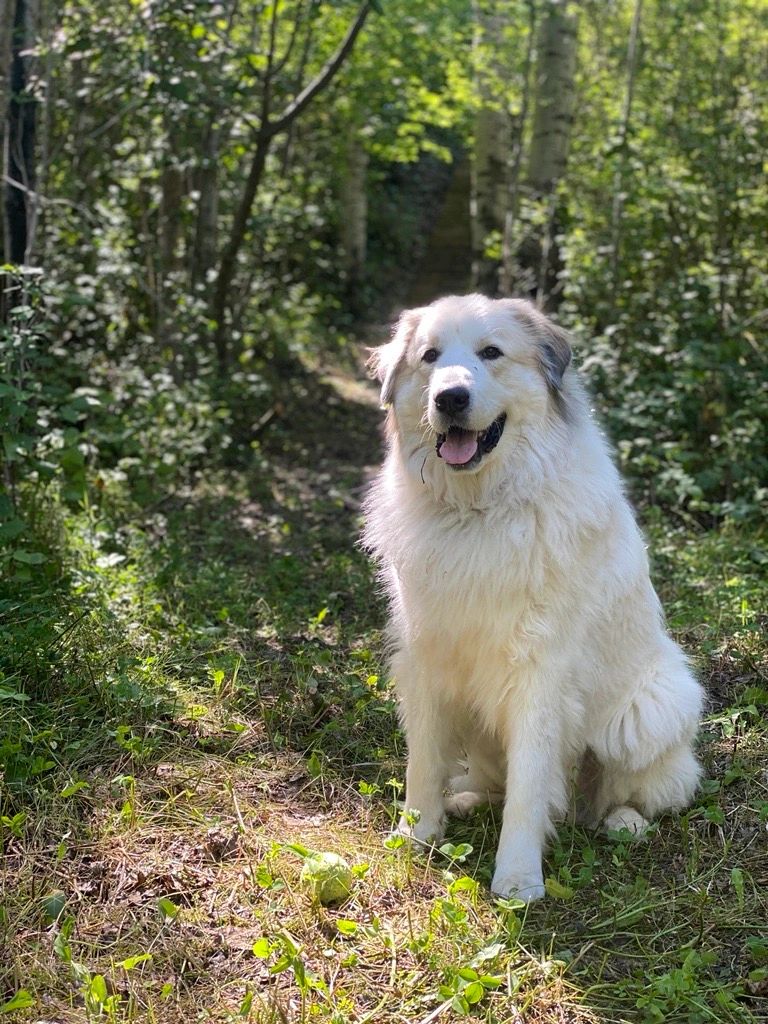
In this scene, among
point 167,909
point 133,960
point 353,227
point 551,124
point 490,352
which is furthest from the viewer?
point 353,227

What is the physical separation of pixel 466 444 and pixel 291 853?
1.34 metres

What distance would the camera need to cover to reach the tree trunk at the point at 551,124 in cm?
958

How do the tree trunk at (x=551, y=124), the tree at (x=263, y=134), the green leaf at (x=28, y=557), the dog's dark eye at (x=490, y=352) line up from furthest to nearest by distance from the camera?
the tree trunk at (x=551, y=124) < the tree at (x=263, y=134) < the green leaf at (x=28, y=557) < the dog's dark eye at (x=490, y=352)

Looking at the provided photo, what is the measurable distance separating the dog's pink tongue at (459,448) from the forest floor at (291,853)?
3.78 feet

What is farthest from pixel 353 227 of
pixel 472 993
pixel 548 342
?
pixel 472 993

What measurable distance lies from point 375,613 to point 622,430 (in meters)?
2.96

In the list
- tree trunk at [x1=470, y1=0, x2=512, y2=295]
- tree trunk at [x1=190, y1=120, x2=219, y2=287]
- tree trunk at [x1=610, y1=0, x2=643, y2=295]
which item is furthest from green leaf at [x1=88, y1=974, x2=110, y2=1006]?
tree trunk at [x1=470, y1=0, x2=512, y2=295]

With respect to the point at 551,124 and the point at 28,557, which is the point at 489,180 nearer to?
the point at 551,124

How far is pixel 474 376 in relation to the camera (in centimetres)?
303

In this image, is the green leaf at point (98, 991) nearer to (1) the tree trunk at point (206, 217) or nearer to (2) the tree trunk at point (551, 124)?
(1) the tree trunk at point (206, 217)

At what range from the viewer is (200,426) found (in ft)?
24.2

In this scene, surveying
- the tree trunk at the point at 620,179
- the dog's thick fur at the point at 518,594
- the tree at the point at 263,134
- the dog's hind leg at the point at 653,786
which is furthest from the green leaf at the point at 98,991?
the tree trunk at the point at 620,179

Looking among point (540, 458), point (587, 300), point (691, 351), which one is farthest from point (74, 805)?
point (587, 300)

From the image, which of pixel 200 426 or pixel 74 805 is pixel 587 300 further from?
pixel 74 805
